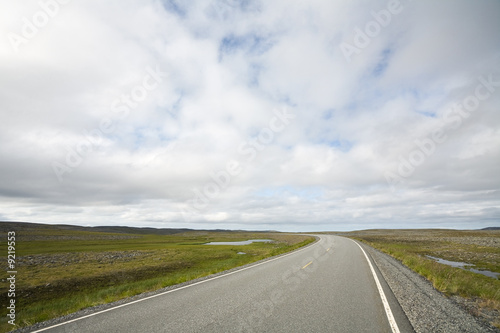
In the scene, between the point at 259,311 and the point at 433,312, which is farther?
the point at 433,312

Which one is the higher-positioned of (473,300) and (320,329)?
(320,329)

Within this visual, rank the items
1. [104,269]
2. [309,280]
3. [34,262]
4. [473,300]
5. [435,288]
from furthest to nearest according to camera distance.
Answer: [34,262]
[104,269]
[309,280]
[435,288]
[473,300]

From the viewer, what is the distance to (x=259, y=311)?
6582mm

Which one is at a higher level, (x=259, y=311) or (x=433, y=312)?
(x=259, y=311)

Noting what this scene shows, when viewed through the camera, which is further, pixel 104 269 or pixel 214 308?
pixel 104 269

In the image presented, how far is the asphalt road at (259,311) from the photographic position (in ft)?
18.6

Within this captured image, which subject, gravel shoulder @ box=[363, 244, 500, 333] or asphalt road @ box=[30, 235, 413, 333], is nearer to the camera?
asphalt road @ box=[30, 235, 413, 333]

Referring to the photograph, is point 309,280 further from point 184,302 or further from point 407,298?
point 184,302

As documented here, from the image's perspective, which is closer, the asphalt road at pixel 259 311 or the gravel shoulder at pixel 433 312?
the asphalt road at pixel 259 311

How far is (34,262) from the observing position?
30.1 m

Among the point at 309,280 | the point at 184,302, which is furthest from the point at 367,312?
the point at 184,302

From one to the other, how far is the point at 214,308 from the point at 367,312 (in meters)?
4.25

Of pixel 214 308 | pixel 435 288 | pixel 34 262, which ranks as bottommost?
pixel 34 262

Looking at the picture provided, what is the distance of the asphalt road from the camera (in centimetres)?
568
